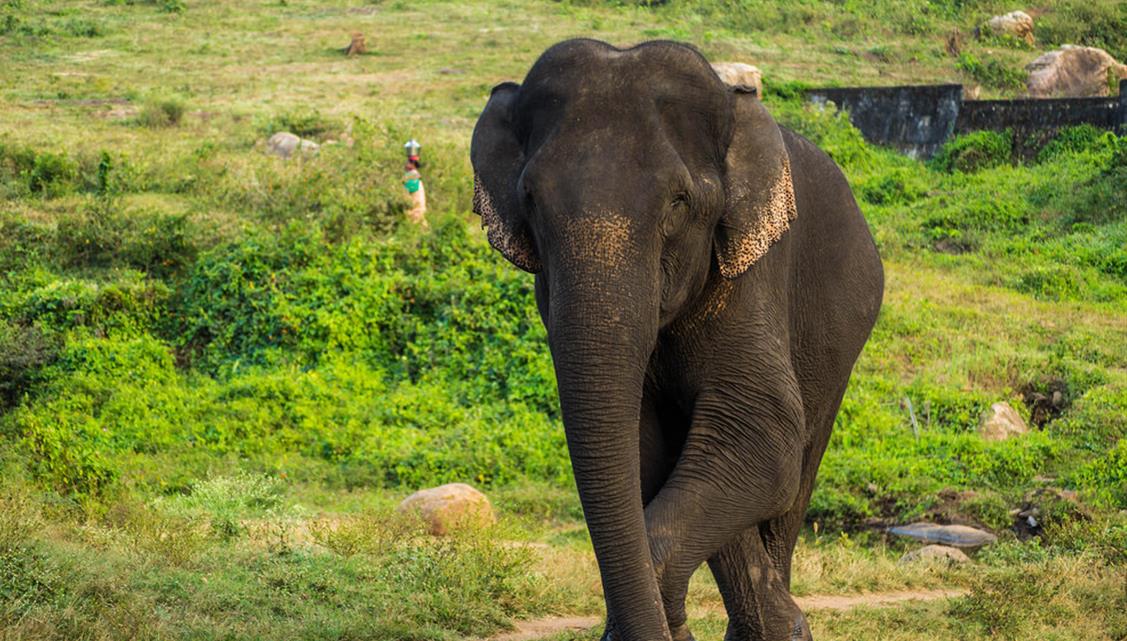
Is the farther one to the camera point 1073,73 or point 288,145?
point 1073,73

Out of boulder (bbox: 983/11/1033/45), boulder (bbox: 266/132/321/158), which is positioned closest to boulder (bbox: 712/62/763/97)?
boulder (bbox: 266/132/321/158)

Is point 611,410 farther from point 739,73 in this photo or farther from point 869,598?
point 739,73

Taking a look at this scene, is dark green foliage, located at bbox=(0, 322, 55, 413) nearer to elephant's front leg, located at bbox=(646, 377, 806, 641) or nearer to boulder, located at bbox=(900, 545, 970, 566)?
boulder, located at bbox=(900, 545, 970, 566)

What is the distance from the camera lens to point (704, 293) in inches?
184

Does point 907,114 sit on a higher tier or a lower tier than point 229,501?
lower

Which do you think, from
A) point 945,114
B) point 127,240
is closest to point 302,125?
point 127,240

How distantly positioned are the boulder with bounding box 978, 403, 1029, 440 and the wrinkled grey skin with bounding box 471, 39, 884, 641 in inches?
278

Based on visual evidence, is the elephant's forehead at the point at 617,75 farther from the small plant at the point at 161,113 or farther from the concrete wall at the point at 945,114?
the small plant at the point at 161,113

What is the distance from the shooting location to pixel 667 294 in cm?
428

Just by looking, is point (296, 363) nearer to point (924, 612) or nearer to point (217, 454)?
point (217, 454)

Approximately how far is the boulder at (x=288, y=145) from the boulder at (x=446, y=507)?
11.0 metres

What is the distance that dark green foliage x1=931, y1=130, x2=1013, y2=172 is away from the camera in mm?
21969

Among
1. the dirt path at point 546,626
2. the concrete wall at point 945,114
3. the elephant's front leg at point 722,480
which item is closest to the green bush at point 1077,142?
the concrete wall at point 945,114

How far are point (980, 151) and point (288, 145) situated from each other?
10.8m
